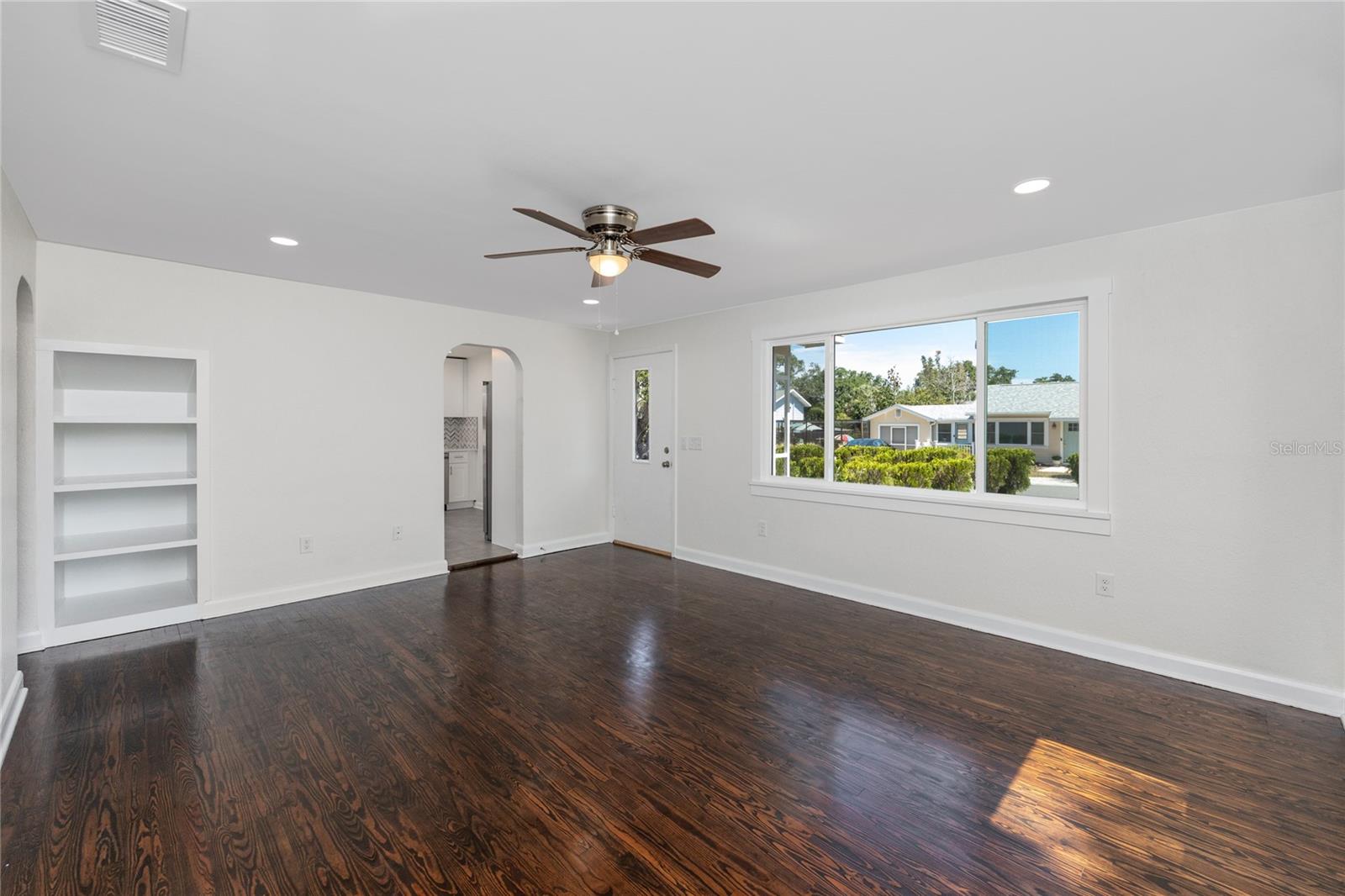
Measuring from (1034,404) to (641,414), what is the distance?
377 centimetres

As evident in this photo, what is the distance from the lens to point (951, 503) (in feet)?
13.1

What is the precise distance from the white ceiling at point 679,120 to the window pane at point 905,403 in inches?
36.6

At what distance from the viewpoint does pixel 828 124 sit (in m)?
2.12

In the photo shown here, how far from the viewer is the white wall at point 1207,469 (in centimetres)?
279

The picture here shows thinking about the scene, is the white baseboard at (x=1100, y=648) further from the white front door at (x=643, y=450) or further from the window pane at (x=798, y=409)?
the white front door at (x=643, y=450)

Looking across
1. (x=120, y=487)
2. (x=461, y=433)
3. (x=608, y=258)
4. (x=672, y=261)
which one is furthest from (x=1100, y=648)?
(x=461, y=433)

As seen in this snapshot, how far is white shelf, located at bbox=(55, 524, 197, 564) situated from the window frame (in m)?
4.30

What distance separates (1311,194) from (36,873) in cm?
563

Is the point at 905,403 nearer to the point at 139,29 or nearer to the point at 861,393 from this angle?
the point at 861,393

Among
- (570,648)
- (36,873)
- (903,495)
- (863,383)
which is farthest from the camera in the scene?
(863,383)

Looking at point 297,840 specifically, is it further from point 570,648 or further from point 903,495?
point 903,495

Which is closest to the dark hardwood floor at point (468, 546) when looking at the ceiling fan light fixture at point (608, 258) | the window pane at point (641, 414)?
the window pane at point (641, 414)

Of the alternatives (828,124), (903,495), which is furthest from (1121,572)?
(828,124)

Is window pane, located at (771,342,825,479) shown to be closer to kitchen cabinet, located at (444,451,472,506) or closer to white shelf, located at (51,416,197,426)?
white shelf, located at (51,416,197,426)
